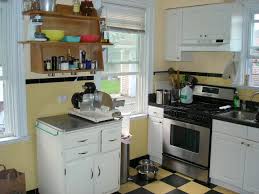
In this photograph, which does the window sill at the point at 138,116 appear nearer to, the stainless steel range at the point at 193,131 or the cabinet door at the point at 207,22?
the stainless steel range at the point at 193,131

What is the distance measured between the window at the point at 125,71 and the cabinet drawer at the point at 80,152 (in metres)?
1.08

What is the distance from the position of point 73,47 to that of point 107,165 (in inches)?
55.6

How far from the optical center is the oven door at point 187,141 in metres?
3.81

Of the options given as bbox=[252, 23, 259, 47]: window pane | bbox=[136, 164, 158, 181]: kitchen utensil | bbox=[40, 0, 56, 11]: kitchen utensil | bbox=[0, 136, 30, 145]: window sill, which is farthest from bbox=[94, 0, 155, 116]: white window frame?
bbox=[0, 136, 30, 145]: window sill

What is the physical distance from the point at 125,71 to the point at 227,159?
70.1 inches

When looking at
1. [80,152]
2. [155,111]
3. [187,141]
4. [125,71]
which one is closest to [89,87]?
[80,152]

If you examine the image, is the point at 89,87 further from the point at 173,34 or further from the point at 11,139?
the point at 173,34

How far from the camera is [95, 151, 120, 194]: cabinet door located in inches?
130

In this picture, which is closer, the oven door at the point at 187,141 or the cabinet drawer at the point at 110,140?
the cabinet drawer at the point at 110,140

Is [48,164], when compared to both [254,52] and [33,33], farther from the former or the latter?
[254,52]

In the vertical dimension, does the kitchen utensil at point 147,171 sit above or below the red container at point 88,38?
below

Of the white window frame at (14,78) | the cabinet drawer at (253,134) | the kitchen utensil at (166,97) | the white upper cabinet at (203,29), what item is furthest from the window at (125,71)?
the cabinet drawer at (253,134)

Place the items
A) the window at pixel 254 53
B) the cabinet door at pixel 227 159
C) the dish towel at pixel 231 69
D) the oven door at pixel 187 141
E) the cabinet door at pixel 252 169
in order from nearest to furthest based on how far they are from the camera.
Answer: the cabinet door at pixel 252 169 → the cabinet door at pixel 227 159 → the oven door at pixel 187 141 → the window at pixel 254 53 → the dish towel at pixel 231 69

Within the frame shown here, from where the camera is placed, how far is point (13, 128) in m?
3.32
